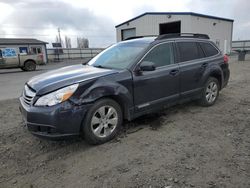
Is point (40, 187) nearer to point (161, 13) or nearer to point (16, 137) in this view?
point (16, 137)

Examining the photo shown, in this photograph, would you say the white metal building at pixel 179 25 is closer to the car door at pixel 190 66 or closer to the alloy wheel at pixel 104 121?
the car door at pixel 190 66

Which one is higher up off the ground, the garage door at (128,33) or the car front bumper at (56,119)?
the garage door at (128,33)

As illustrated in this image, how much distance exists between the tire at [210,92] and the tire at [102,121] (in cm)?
246

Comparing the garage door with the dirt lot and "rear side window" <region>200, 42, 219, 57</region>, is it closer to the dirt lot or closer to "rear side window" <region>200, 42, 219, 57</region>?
"rear side window" <region>200, 42, 219, 57</region>

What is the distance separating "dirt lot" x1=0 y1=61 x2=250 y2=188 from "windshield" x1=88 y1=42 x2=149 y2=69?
123 centimetres

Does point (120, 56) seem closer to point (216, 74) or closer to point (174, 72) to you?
point (174, 72)

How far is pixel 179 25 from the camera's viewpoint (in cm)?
2672

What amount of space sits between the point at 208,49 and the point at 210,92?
1.05 m

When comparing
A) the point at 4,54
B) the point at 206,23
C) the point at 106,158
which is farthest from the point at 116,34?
the point at 106,158

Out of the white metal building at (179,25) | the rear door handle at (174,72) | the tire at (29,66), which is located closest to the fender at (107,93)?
the rear door handle at (174,72)

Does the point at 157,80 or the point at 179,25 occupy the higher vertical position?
the point at 179,25

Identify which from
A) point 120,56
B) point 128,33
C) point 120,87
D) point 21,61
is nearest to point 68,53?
point 128,33

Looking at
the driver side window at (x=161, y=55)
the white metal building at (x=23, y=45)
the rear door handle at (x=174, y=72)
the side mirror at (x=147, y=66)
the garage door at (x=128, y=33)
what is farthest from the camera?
the garage door at (x=128, y=33)

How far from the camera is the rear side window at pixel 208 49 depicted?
5.29 m
